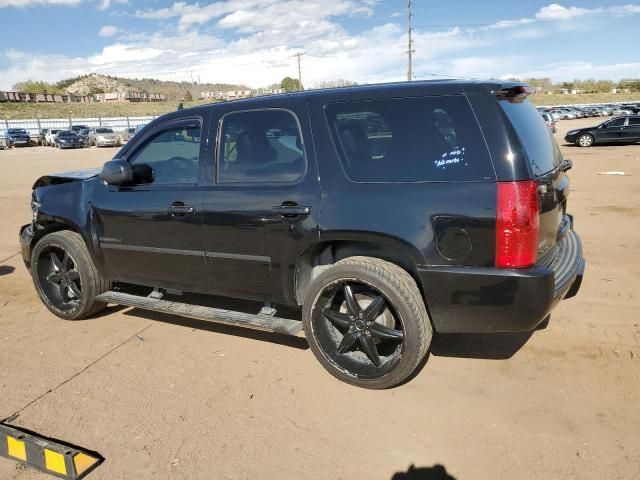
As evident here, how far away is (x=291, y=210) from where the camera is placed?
346 centimetres

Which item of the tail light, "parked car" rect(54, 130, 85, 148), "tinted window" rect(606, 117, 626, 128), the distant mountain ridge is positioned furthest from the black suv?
the distant mountain ridge

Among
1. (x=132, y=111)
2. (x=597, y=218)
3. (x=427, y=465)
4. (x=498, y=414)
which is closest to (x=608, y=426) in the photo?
(x=498, y=414)

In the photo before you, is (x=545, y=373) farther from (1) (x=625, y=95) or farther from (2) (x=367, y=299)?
(1) (x=625, y=95)

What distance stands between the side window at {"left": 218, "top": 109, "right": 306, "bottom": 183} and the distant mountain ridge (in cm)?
12947

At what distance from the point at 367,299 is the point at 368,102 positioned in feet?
4.11

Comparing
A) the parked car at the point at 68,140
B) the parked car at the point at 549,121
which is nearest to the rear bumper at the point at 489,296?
the parked car at the point at 549,121

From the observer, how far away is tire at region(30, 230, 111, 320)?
15.3 ft

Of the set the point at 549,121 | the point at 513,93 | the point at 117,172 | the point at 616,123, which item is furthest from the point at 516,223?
the point at 616,123

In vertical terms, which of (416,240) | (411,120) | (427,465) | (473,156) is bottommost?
(427,465)

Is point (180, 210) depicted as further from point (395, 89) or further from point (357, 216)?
point (395, 89)

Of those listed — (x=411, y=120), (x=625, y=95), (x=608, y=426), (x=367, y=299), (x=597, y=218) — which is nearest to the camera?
(x=608, y=426)

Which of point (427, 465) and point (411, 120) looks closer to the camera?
point (427, 465)

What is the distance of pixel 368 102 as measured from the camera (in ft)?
10.9

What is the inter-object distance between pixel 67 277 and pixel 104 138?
118 ft
